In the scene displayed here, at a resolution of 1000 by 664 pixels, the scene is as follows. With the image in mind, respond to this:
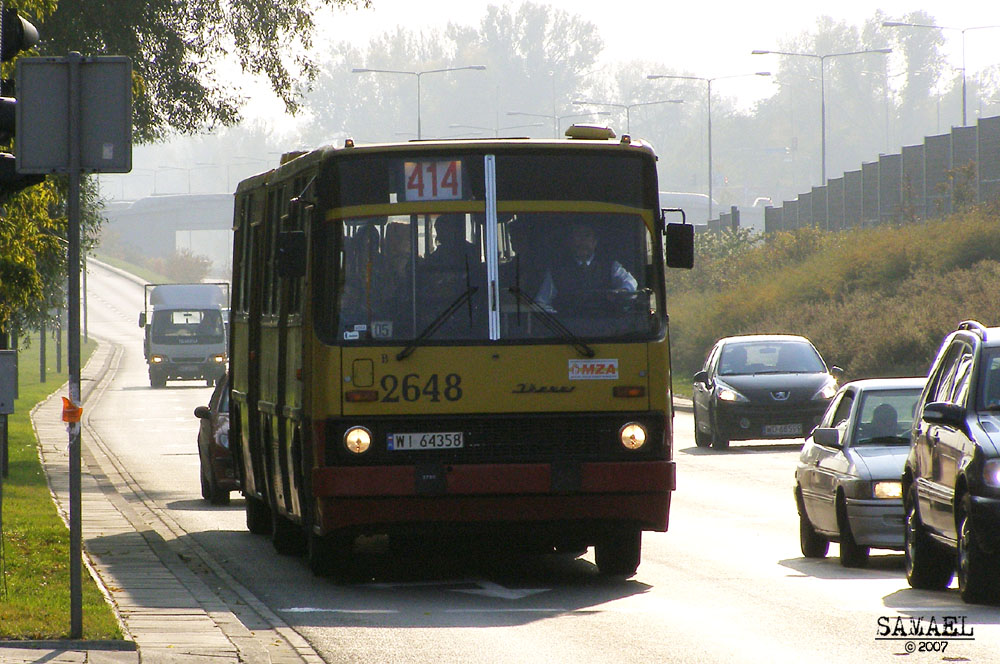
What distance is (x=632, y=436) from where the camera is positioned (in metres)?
12.1

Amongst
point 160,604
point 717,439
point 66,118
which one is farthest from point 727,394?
point 66,118

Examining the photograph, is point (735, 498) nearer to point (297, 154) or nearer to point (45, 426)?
A: point (297, 154)

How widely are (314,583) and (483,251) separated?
8.73 ft

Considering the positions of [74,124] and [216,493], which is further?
[216,493]

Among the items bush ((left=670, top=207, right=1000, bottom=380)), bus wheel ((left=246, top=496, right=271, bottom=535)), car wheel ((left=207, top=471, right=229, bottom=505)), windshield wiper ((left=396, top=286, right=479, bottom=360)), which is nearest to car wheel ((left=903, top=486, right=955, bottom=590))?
windshield wiper ((left=396, top=286, right=479, bottom=360))

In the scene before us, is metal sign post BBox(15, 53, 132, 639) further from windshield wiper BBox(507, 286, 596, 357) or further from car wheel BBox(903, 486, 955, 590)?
car wheel BBox(903, 486, 955, 590)

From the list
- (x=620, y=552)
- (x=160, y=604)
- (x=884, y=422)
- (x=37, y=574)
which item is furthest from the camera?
(x=884, y=422)

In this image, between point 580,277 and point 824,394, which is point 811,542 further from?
point 824,394

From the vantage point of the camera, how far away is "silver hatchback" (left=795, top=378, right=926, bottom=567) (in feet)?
42.7

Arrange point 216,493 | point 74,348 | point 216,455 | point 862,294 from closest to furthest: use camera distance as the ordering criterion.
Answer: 1. point 74,348
2. point 216,455
3. point 216,493
4. point 862,294

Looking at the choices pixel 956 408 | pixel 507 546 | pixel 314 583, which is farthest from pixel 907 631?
pixel 507 546

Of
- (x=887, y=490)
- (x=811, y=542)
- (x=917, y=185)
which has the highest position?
(x=917, y=185)

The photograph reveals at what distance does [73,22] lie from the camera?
25.4 meters

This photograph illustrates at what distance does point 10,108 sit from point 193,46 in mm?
19881
